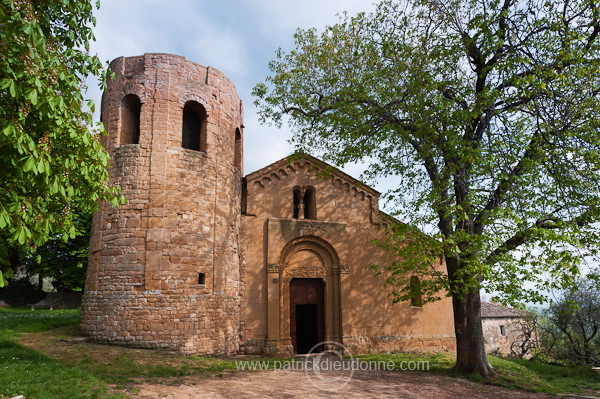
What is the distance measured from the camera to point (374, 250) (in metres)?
17.7

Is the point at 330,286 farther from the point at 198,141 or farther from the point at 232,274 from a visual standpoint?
the point at 198,141

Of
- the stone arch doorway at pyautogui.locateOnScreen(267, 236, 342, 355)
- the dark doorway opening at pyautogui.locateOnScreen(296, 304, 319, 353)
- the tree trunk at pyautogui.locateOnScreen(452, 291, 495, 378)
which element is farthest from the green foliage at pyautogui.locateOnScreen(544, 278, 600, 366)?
the dark doorway opening at pyautogui.locateOnScreen(296, 304, 319, 353)

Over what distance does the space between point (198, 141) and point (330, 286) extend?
7988mm

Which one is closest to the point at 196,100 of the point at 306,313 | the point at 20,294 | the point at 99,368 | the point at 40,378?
the point at 99,368

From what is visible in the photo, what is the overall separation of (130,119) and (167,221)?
166 inches

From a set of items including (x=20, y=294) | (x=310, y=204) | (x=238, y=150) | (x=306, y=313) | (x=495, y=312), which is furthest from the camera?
(x=495, y=312)

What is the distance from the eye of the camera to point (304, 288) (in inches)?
657

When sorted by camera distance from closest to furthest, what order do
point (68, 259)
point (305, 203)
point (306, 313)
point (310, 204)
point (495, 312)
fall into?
point (306, 313)
point (310, 204)
point (305, 203)
point (68, 259)
point (495, 312)

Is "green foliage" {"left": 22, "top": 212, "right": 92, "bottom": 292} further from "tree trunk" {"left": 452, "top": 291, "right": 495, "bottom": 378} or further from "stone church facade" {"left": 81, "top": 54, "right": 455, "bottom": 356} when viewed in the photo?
"tree trunk" {"left": 452, "top": 291, "right": 495, "bottom": 378}

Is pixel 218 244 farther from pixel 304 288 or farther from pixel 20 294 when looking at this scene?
pixel 20 294

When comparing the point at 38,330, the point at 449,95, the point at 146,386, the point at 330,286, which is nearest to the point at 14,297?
the point at 38,330

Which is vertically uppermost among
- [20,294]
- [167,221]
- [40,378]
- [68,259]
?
[167,221]

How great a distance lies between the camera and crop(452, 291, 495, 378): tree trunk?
11.9 m

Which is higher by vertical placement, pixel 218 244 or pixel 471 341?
pixel 218 244
